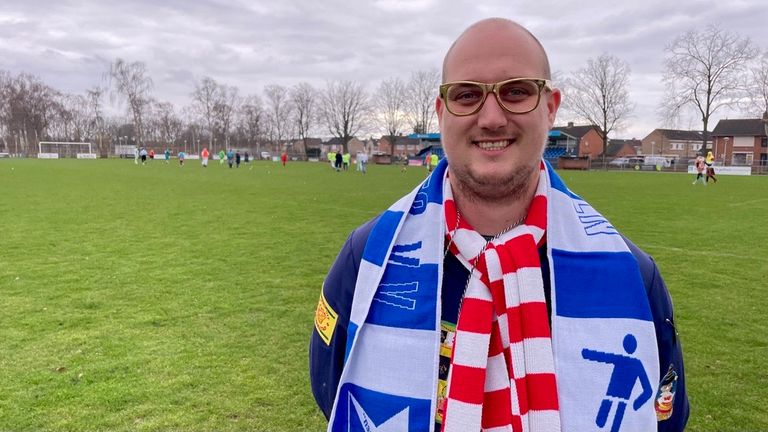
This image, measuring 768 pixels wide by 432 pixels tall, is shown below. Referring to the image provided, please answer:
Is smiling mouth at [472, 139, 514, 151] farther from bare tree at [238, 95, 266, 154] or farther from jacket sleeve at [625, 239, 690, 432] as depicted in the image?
bare tree at [238, 95, 266, 154]

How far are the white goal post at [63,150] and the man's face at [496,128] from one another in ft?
297

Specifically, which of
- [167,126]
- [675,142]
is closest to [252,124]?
[167,126]

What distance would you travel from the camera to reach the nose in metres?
1.64

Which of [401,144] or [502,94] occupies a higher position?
[401,144]

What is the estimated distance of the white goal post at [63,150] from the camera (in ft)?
265

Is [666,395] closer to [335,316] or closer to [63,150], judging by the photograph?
[335,316]

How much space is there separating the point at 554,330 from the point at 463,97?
2.48 feet

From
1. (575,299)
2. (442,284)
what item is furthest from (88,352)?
(575,299)

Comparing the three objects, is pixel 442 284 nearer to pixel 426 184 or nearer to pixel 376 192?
pixel 426 184

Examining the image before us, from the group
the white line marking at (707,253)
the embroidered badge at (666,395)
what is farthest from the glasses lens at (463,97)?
the white line marking at (707,253)

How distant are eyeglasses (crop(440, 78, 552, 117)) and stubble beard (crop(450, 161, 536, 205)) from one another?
0.18 metres

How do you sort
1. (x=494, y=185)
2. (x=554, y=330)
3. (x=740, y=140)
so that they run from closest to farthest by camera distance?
(x=554, y=330), (x=494, y=185), (x=740, y=140)

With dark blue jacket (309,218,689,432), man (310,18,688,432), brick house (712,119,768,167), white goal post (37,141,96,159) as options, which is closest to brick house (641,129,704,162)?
brick house (712,119,768,167)

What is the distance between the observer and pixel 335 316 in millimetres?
1860
